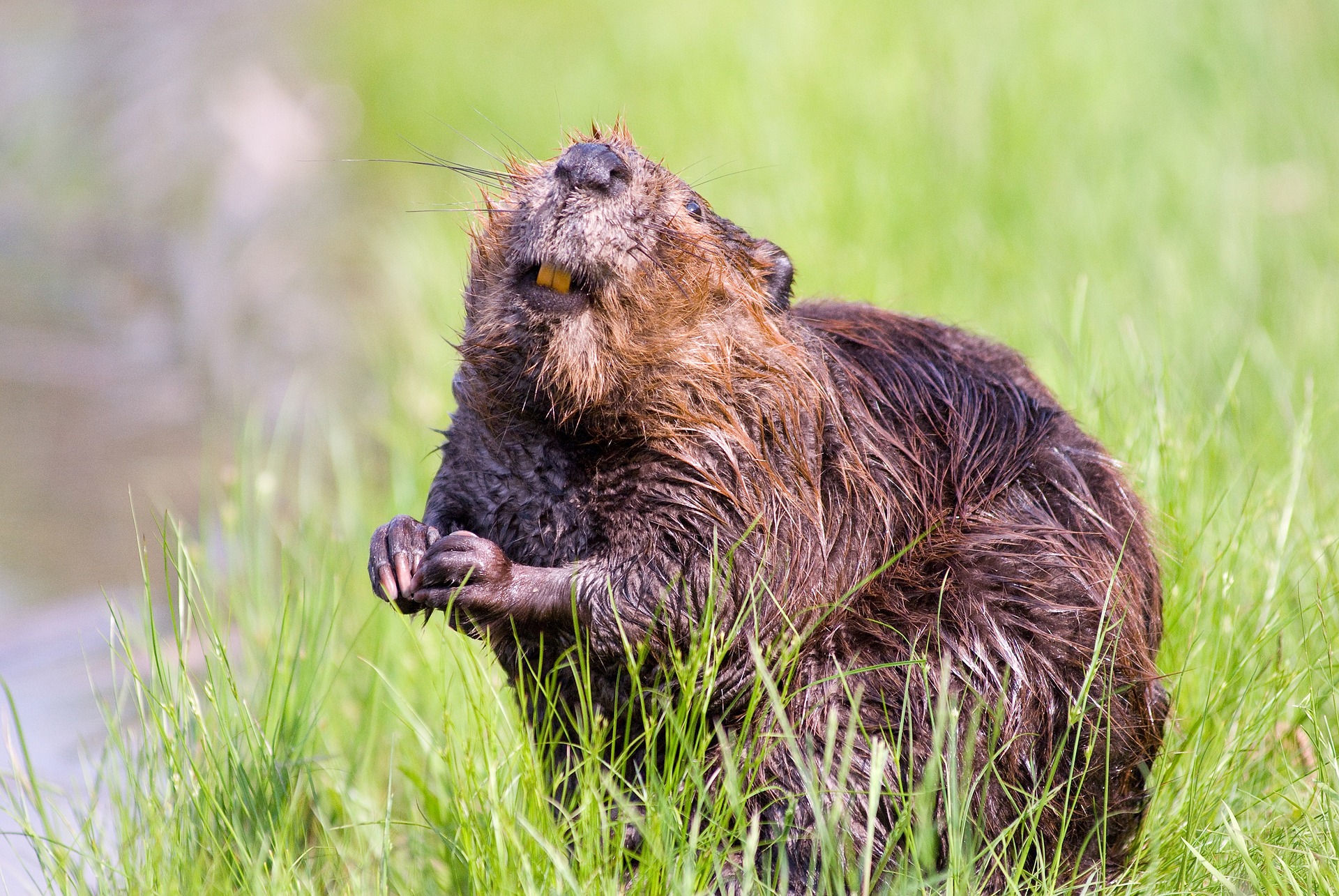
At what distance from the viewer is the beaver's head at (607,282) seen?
7.69 feet

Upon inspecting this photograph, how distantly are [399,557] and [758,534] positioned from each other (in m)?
0.61

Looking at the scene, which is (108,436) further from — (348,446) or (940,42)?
(940,42)

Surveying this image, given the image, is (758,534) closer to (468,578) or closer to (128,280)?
(468,578)

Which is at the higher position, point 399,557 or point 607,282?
point 607,282

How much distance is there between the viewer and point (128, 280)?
680 centimetres

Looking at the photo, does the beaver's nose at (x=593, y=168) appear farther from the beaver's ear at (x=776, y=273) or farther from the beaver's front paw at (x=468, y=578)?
the beaver's front paw at (x=468, y=578)

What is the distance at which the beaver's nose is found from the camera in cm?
234

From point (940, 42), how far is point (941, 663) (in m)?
4.70

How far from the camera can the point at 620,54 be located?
281 inches

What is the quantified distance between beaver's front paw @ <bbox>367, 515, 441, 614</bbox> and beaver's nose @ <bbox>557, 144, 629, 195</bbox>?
2.10 feet

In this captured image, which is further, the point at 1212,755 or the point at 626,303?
the point at 1212,755

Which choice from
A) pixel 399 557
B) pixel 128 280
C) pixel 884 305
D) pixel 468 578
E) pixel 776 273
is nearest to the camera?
pixel 468 578

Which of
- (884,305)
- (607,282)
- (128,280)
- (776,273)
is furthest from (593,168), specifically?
(128,280)

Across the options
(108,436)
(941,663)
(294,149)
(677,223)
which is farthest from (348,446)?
(294,149)
